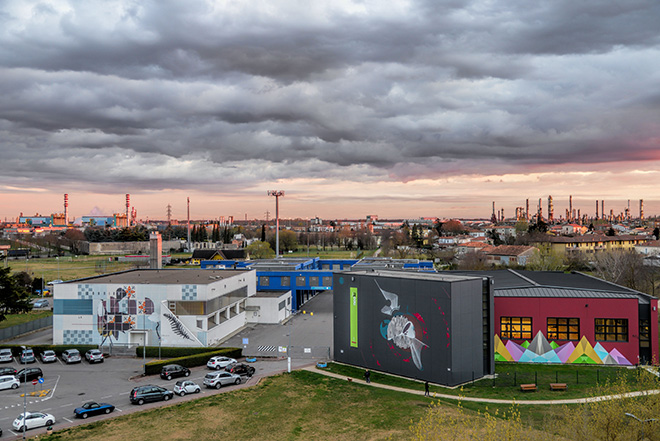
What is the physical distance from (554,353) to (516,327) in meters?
3.57

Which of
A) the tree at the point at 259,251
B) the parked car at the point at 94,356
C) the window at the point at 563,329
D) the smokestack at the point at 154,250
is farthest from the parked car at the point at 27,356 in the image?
the tree at the point at 259,251

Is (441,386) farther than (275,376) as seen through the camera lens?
No

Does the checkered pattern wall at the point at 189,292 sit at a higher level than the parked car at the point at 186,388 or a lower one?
higher

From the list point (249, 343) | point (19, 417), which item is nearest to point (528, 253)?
point (249, 343)

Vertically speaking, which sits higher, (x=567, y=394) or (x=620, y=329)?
(x=620, y=329)

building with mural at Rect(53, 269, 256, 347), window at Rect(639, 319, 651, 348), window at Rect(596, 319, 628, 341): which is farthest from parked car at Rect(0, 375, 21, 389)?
window at Rect(639, 319, 651, 348)

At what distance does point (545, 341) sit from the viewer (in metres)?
38.6

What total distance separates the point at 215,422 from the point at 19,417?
436 inches

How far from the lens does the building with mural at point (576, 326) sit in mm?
37688

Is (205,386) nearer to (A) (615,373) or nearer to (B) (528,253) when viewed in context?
(A) (615,373)

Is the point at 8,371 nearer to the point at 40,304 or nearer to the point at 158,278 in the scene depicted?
the point at 158,278

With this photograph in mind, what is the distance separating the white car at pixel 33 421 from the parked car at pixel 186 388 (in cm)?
767

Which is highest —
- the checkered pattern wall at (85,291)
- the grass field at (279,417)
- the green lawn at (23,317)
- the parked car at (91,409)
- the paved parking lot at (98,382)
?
the checkered pattern wall at (85,291)

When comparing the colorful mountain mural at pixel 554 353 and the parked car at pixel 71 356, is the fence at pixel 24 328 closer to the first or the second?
the parked car at pixel 71 356
